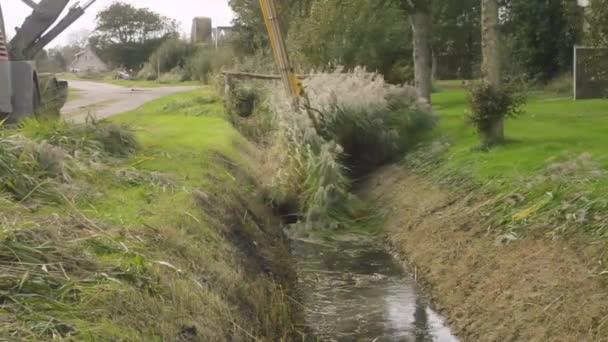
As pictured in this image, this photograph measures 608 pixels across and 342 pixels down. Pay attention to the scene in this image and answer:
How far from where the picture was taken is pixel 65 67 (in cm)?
10012

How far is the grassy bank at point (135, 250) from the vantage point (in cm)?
730

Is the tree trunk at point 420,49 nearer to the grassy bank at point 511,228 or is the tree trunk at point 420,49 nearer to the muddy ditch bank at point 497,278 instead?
the grassy bank at point 511,228

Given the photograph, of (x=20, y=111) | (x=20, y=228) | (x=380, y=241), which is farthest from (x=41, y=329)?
(x=20, y=111)

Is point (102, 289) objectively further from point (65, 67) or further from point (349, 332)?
point (65, 67)

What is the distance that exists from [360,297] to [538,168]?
3.99 m

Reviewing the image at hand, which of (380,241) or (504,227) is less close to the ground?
(504,227)

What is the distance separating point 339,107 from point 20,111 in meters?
7.60

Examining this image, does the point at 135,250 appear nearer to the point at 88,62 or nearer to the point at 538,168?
the point at 538,168

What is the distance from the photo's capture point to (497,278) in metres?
12.1

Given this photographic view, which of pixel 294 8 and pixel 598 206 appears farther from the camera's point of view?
pixel 294 8

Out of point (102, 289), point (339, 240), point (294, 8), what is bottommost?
point (339, 240)

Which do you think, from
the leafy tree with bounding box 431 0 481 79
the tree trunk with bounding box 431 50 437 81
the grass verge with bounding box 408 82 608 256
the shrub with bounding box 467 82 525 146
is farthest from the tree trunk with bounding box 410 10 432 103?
the tree trunk with bounding box 431 50 437 81

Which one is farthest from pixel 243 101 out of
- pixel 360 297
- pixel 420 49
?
pixel 360 297

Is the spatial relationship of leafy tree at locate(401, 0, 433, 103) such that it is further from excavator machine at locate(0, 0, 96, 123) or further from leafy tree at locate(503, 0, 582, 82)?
excavator machine at locate(0, 0, 96, 123)
